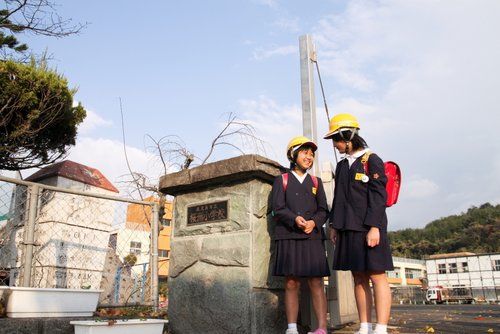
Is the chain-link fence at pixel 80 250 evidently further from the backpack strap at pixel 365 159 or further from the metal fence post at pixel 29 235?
the backpack strap at pixel 365 159

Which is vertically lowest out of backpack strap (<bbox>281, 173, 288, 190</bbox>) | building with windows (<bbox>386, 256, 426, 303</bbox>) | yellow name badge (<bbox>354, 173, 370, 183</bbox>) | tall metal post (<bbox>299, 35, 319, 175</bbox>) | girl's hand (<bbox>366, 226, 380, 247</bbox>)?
building with windows (<bbox>386, 256, 426, 303</bbox>)

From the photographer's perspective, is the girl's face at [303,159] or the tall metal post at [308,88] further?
the tall metal post at [308,88]

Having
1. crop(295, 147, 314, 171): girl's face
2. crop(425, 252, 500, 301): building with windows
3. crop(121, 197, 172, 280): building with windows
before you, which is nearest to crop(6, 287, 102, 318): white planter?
crop(121, 197, 172, 280): building with windows

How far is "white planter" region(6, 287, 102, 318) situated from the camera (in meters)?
2.84

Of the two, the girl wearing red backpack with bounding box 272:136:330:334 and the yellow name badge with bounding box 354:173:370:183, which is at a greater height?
the yellow name badge with bounding box 354:173:370:183

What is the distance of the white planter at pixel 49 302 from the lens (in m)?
2.84

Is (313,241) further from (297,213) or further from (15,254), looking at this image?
(15,254)

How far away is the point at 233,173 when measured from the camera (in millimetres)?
3094

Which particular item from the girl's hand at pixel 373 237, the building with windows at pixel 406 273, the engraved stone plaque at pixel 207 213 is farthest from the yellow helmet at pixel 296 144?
the building with windows at pixel 406 273

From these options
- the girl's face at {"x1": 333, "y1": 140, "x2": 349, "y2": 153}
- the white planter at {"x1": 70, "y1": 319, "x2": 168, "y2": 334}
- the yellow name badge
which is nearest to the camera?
the white planter at {"x1": 70, "y1": 319, "x2": 168, "y2": 334}

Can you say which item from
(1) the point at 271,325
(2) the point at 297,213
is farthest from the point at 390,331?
(2) the point at 297,213

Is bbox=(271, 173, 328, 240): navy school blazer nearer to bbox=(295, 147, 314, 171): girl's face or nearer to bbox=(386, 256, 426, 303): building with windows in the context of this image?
bbox=(295, 147, 314, 171): girl's face

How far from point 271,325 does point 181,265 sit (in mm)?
919

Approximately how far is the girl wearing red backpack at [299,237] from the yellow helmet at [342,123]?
24cm
